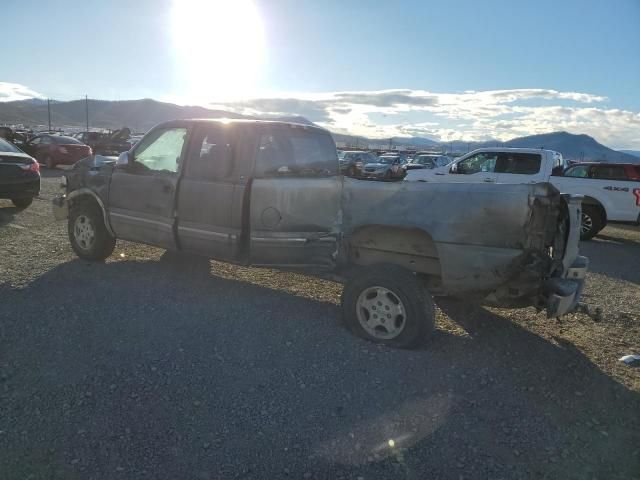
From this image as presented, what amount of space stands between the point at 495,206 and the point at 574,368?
1.57 metres

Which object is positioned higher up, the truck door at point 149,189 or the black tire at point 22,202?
the truck door at point 149,189

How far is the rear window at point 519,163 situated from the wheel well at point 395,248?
290 inches

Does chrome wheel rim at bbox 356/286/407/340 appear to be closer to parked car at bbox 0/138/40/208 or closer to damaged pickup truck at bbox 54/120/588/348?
damaged pickup truck at bbox 54/120/588/348

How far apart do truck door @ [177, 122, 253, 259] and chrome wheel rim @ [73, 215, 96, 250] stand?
68.1 inches

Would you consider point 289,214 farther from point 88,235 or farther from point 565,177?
point 565,177

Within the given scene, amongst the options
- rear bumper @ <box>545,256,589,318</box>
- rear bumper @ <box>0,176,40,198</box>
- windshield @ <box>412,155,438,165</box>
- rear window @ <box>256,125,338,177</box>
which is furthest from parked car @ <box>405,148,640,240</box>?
windshield @ <box>412,155,438,165</box>

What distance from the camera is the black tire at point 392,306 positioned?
4.10 m

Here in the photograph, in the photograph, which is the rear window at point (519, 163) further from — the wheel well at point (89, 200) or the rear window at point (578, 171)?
the wheel well at point (89, 200)

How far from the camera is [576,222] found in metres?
4.28

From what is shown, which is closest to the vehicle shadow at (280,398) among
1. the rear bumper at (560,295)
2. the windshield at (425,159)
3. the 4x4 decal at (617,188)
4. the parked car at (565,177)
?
the rear bumper at (560,295)

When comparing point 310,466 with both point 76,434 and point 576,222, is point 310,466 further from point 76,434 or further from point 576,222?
point 576,222

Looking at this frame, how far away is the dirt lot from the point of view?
274 cm

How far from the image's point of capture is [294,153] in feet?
17.1

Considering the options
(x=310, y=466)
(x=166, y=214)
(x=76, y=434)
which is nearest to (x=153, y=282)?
(x=166, y=214)
